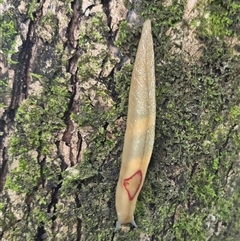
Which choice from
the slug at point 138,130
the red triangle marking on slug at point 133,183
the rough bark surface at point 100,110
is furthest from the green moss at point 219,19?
the red triangle marking on slug at point 133,183

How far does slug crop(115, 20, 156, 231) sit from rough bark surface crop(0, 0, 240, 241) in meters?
0.03

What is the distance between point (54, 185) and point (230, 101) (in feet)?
2.53

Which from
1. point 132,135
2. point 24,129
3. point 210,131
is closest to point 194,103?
point 210,131

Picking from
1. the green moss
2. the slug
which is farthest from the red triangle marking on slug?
the green moss

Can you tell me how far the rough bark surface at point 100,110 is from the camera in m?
1.25

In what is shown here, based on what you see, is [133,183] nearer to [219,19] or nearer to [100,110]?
[100,110]

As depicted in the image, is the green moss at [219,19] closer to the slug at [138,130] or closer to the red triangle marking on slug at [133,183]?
the slug at [138,130]

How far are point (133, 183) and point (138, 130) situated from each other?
21 cm

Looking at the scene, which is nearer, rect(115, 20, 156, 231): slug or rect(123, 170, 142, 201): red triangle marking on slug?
rect(115, 20, 156, 231): slug

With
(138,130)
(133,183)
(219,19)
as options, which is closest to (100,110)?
(138,130)

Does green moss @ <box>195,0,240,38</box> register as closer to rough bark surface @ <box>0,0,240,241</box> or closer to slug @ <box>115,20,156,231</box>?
rough bark surface @ <box>0,0,240,241</box>

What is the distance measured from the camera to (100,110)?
1.35 meters

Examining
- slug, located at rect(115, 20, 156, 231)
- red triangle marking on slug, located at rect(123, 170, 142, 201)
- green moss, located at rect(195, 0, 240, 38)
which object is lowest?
red triangle marking on slug, located at rect(123, 170, 142, 201)

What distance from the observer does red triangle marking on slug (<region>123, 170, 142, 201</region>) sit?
1410mm
